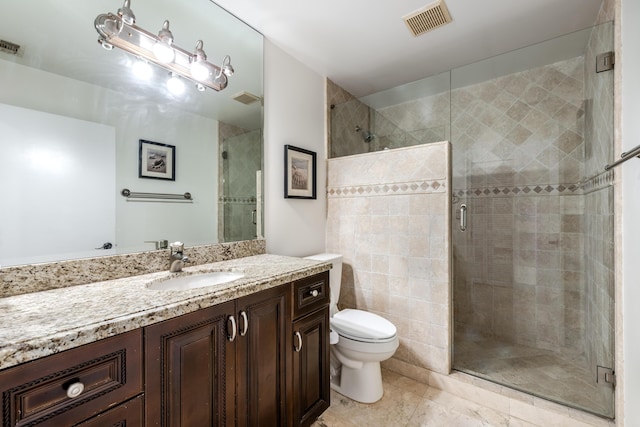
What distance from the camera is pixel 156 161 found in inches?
55.9

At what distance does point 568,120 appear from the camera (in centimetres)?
218

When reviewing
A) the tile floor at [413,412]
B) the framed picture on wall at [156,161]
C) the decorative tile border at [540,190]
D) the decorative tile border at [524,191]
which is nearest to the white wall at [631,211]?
the decorative tile border at [540,190]

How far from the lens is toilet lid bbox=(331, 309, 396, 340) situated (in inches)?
66.7

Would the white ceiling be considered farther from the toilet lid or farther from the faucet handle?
the toilet lid

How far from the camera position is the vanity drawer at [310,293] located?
136cm

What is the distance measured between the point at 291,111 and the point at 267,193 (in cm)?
70

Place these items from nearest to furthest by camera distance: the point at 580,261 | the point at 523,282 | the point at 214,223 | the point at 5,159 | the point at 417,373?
the point at 5,159 → the point at 214,223 → the point at 417,373 → the point at 580,261 → the point at 523,282

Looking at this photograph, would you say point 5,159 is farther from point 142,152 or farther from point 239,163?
point 239,163

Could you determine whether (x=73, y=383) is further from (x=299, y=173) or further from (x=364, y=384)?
(x=299, y=173)

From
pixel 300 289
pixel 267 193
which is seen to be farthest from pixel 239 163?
pixel 300 289

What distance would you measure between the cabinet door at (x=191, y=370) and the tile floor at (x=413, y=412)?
836 mm

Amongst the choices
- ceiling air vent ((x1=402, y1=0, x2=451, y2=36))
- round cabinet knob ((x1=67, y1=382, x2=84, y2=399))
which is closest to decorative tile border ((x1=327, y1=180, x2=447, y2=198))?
ceiling air vent ((x1=402, y1=0, x2=451, y2=36))

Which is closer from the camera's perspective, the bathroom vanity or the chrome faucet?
the bathroom vanity

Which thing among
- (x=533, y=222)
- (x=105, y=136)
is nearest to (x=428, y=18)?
(x=533, y=222)
